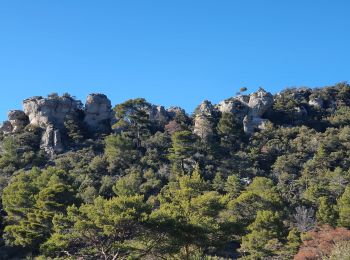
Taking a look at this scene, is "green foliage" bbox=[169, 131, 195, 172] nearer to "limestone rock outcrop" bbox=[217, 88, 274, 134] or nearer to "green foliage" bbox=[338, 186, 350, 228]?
"limestone rock outcrop" bbox=[217, 88, 274, 134]

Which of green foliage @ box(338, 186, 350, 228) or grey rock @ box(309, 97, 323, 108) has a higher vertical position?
grey rock @ box(309, 97, 323, 108)

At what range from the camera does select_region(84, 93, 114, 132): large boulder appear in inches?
2697

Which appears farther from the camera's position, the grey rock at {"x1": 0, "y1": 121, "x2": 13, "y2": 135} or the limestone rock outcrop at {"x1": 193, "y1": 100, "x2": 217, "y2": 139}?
the grey rock at {"x1": 0, "y1": 121, "x2": 13, "y2": 135}

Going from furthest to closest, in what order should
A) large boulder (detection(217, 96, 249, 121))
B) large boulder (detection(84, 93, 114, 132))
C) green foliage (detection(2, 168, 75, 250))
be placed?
large boulder (detection(217, 96, 249, 121)) < large boulder (detection(84, 93, 114, 132)) < green foliage (detection(2, 168, 75, 250))

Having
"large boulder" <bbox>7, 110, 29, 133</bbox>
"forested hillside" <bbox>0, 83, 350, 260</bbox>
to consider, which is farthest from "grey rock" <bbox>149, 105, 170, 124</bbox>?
"large boulder" <bbox>7, 110, 29, 133</bbox>

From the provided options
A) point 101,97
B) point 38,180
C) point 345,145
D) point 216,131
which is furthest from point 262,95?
point 38,180

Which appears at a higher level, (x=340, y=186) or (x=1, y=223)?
(x=340, y=186)

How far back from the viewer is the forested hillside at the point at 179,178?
93.2ft

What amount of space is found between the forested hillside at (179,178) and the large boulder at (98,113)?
0.15 meters

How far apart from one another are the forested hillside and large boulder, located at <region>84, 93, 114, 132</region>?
0.51ft

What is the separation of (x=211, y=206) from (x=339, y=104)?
52111 mm

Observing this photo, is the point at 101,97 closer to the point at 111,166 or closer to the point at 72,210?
the point at 111,166

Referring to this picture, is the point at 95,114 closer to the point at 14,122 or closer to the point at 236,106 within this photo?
the point at 14,122

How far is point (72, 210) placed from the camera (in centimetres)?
3114
